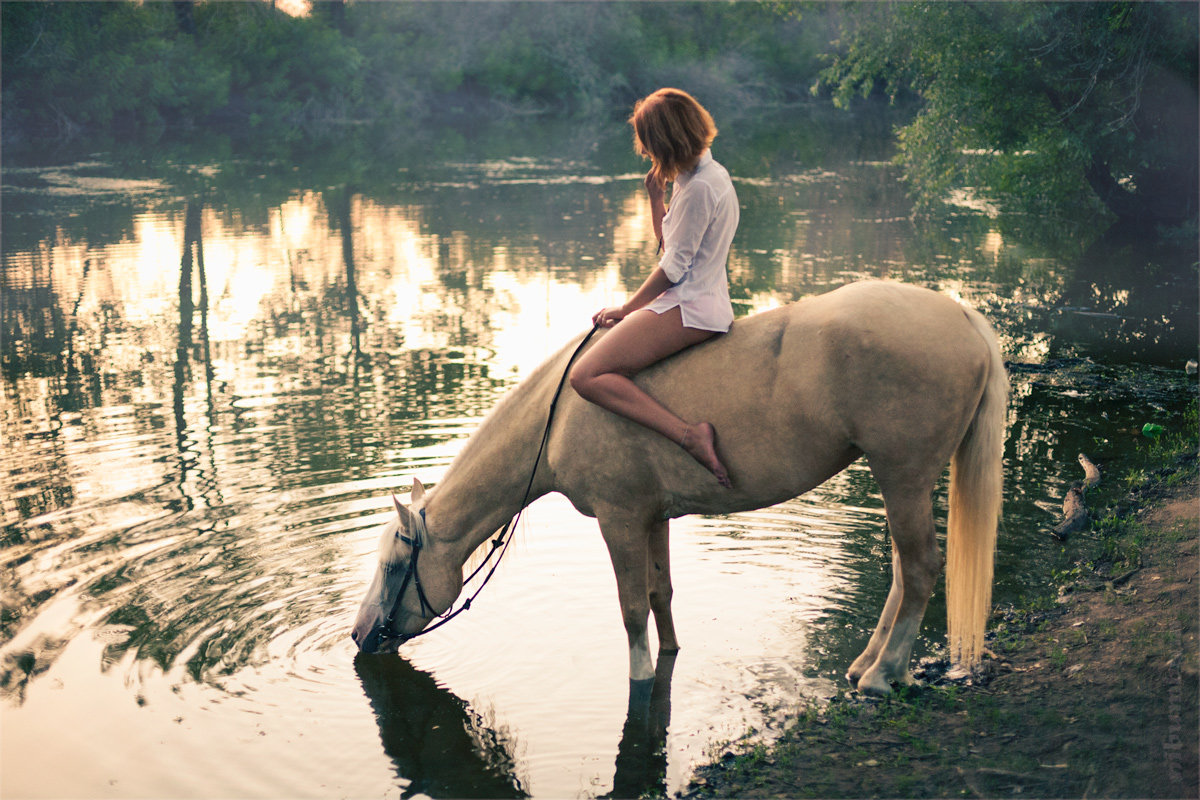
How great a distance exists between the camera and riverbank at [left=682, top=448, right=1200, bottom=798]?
3637mm

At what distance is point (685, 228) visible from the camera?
Answer: 425 centimetres

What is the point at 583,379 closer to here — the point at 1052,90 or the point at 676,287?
the point at 676,287

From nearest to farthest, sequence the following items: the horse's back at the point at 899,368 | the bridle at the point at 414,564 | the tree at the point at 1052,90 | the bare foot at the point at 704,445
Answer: the horse's back at the point at 899,368 → the bare foot at the point at 704,445 → the bridle at the point at 414,564 → the tree at the point at 1052,90

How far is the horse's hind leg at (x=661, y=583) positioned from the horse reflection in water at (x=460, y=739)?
10cm

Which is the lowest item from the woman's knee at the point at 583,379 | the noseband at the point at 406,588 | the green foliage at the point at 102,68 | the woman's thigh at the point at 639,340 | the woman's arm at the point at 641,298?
the noseband at the point at 406,588

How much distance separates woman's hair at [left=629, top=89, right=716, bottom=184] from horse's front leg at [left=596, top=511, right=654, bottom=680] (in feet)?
4.86

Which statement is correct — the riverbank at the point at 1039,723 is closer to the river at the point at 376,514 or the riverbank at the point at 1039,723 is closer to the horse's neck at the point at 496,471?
the river at the point at 376,514

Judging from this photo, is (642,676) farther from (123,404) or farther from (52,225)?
(52,225)

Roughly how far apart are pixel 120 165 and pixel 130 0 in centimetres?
1525

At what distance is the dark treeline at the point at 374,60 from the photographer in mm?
38438

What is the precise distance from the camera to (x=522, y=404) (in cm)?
483

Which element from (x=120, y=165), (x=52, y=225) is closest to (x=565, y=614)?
(x=52, y=225)

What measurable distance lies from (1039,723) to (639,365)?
2.03 metres

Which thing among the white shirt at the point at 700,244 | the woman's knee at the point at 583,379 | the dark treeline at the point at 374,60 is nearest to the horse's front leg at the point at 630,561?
the woman's knee at the point at 583,379
